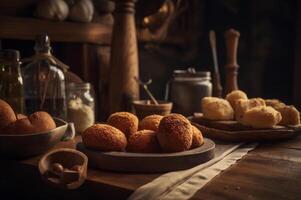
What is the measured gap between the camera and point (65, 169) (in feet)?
1.78

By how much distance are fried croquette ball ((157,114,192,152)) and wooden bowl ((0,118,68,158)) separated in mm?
200

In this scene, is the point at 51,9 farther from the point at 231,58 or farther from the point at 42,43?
the point at 231,58

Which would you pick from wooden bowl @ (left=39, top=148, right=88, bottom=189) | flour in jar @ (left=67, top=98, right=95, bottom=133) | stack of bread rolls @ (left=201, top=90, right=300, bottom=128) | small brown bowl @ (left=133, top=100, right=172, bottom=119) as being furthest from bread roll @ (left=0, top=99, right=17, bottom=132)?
stack of bread rolls @ (left=201, top=90, right=300, bottom=128)

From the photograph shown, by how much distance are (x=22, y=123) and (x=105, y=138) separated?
0.16 meters

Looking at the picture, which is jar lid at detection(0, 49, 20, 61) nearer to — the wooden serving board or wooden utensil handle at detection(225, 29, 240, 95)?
the wooden serving board

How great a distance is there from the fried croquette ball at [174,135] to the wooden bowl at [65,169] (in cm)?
13

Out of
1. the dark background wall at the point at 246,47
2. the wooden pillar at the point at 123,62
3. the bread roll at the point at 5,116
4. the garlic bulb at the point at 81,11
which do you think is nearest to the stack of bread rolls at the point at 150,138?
the bread roll at the point at 5,116

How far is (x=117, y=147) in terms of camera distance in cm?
60

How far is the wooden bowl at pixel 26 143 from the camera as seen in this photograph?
2.03ft

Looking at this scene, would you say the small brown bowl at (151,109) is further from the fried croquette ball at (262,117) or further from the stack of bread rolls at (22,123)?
the stack of bread rolls at (22,123)

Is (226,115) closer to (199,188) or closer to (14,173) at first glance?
(199,188)

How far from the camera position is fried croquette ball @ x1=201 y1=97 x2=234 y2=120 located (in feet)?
2.92

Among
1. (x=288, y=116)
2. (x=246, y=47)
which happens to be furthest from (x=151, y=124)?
(x=246, y=47)

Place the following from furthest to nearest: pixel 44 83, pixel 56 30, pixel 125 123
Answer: pixel 56 30 → pixel 44 83 → pixel 125 123
